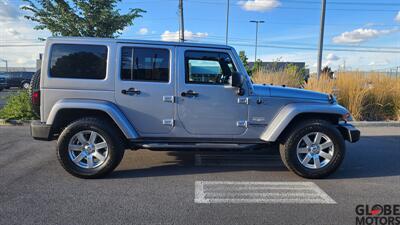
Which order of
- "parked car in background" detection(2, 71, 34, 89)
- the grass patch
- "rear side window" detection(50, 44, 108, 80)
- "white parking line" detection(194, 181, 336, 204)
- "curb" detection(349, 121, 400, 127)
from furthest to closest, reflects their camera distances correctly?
"parked car in background" detection(2, 71, 34, 89), the grass patch, "curb" detection(349, 121, 400, 127), "rear side window" detection(50, 44, 108, 80), "white parking line" detection(194, 181, 336, 204)

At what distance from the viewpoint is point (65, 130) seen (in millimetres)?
5285

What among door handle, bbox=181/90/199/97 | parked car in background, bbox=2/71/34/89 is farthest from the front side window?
parked car in background, bbox=2/71/34/89

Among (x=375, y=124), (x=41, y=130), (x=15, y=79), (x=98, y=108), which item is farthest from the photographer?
(x=15, y=79)

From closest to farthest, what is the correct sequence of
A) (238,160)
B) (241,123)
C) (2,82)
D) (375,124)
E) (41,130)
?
(41,130) → (241,123) → (238,160) → (375,124) → (2,82)

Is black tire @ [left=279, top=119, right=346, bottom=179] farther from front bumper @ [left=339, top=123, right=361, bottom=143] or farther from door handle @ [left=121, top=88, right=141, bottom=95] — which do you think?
door handle @ [left=121, top=88, right=141, bottom=95]

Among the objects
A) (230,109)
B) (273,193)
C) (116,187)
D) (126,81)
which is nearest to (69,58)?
(126,81)

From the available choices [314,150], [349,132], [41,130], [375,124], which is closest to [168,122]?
[41,130]

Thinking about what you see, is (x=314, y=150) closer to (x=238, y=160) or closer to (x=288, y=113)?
(x=288, y=113)

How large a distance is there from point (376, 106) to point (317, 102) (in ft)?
25.2

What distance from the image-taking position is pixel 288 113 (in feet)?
17.8

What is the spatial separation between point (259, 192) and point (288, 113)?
1.30 metres

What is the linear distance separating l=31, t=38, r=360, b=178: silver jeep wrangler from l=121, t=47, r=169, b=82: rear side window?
0.01 m

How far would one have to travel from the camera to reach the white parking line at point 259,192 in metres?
4.54

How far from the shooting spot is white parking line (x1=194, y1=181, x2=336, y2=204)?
4.54m
